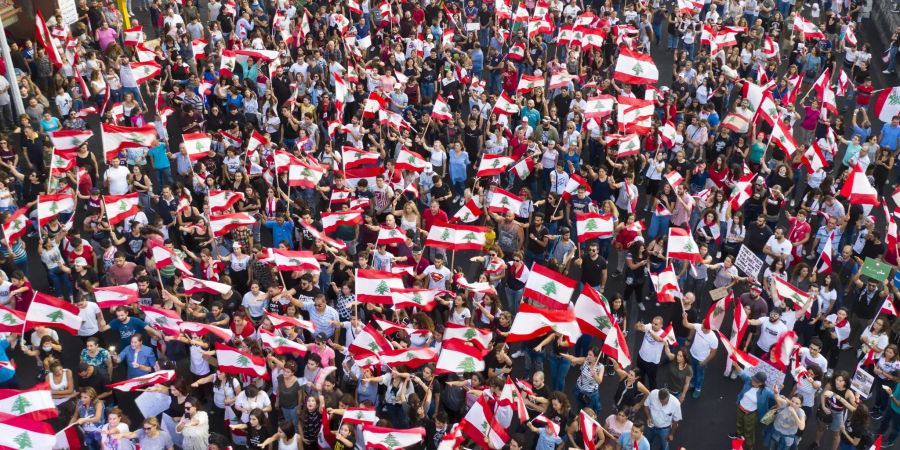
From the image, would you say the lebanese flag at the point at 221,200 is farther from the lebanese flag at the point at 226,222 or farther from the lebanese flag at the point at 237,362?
the lebanese flag at the point at 237,362

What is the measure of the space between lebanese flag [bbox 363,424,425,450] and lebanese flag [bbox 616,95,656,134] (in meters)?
10.1

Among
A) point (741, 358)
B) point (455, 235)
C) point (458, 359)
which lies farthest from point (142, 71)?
point (741, 358)

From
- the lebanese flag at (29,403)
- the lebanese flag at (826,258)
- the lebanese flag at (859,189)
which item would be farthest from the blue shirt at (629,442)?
the lebanese flag at (859,189)

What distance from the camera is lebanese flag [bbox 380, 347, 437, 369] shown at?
13.7 meters

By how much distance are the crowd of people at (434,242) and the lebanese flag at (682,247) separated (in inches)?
2.0

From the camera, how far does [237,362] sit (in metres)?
13.4

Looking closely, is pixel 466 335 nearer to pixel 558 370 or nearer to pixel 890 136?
pixel 558 370

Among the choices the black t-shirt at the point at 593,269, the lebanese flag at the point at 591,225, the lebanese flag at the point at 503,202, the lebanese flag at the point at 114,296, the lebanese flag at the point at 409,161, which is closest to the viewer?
the lebanese flag at the point at 114,296

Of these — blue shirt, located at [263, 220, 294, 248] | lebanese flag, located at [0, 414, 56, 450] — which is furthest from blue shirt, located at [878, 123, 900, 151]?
lebanese flag, located at [0, 414, 56, 450]

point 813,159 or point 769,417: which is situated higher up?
point 813,159

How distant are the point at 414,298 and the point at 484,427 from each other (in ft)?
8.85

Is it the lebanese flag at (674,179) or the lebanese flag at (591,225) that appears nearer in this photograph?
the lebanese flag at (591,225)

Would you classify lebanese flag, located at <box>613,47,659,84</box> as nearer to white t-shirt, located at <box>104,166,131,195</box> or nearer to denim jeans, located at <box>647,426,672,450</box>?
denim jeans, located at <box>647,426,672,450</box>

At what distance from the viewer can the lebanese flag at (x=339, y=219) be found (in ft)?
56.4
